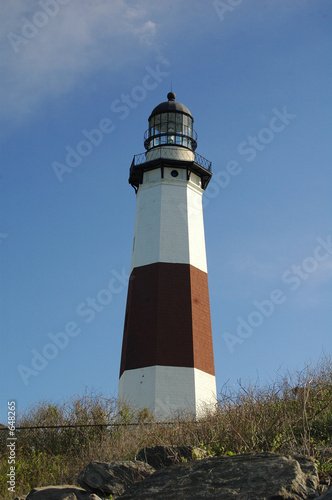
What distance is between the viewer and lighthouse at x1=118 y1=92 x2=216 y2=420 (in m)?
20.1

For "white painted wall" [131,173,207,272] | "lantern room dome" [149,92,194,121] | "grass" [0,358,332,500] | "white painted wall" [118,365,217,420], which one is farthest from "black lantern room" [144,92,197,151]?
"grass" [0,358,332,500]

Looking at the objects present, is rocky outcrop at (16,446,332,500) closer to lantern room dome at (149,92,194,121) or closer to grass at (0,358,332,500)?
grass at (0,358,332,500)

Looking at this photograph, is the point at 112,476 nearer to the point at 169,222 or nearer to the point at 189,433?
the point at 189,433

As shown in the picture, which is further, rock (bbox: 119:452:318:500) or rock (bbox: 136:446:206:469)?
rock (bbox: 136:446:206:469)

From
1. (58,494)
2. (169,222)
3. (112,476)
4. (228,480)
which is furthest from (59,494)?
(169,222)

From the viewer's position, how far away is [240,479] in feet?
20.8

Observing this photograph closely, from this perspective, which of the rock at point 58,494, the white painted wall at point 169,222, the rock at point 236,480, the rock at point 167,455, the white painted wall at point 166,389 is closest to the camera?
the rock at point 236,480

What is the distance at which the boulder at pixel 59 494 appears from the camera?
8.19m

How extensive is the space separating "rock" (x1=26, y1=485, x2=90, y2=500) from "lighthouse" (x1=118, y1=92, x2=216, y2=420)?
9.35m

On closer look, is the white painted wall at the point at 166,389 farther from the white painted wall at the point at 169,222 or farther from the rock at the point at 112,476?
the rock at the point at 112,476

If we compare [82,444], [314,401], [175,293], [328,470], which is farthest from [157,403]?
[328,470]

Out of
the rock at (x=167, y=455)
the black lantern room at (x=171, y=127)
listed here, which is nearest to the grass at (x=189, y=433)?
the rock at (x=167, y=455)

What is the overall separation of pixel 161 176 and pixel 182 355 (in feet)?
28.7

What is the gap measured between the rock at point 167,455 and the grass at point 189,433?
28 centimetres
